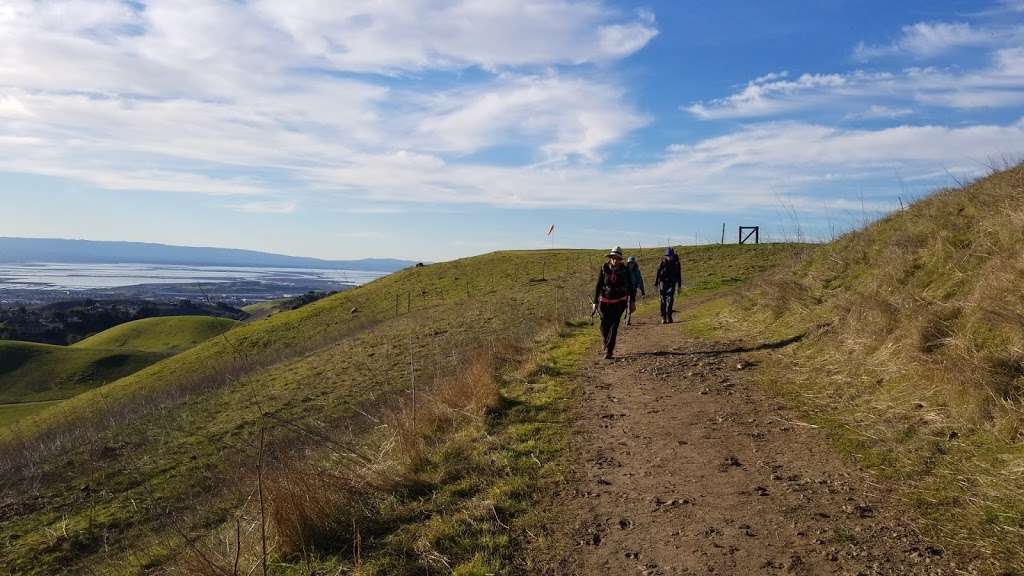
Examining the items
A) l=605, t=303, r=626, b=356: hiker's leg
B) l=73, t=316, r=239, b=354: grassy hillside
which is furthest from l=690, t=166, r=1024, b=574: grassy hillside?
l=73, t=316, r=239, b=354: grassy hillside

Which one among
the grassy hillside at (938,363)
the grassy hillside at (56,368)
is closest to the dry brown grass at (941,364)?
the grassy hillside at (938,363)

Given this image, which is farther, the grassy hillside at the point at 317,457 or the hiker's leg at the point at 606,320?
the hiker's leg at the point at 606,320

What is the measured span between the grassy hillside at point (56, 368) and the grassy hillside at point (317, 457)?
15.3 metres

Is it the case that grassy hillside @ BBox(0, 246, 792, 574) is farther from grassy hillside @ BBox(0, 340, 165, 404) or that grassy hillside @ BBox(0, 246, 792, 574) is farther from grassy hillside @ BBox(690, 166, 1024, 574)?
grassy hillside @ BBox(0, 340, 165, 404)

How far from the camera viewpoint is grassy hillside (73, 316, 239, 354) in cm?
6312

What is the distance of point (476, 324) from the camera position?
2762 centimetres

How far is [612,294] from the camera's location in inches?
468

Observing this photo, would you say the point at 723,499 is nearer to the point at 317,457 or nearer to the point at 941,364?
the point at 941,364

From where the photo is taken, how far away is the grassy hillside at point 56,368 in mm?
48000

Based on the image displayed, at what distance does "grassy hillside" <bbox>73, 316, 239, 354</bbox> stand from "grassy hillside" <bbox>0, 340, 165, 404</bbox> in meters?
5.24

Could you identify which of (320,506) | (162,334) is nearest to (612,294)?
(320,506)

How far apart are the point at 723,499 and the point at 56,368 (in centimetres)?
6197

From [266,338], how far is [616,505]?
39.3 m

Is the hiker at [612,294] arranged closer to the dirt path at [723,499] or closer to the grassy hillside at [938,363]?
the grassy hillside at [938,363]
